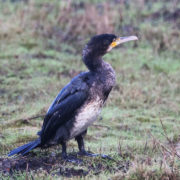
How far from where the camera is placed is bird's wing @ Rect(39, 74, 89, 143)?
4375mm

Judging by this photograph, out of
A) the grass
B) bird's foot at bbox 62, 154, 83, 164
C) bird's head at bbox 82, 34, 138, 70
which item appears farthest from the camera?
bird's head at bbox 82, 34, 138, 70

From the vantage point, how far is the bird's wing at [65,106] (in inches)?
172

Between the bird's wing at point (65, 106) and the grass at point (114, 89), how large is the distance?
0.32 metres

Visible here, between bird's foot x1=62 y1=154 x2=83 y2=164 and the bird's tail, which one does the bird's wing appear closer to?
the bird's tail

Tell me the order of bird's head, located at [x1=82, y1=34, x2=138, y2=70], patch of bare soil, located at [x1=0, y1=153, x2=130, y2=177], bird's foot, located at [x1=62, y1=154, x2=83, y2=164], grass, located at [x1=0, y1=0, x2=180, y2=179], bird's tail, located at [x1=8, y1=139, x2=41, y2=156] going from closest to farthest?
patch of bare soil, located at [x1=0, y1=153, x2=130, y2=177], grass, located at [x1=0, y1=0, x2=180, y2=179], bird's foot, located at [x1=62, y1=154, x2=83, y2=164], bird's tail, located at [x1=8, y1=139, x2=41, y2=156], bird's head, located at [x1=82, y1=34, x2=138, y2=70]

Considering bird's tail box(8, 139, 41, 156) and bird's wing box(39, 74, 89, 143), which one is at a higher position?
bird's wing box(39, 74, 89, 143)

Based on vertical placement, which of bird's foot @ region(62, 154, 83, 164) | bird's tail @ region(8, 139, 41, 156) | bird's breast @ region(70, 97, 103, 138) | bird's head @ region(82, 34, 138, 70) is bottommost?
bird's foot @ region(62, 154, 83, 164)

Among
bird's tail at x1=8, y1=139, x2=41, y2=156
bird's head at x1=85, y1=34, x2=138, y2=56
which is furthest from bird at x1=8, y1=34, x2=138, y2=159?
bird's head at x1=85, y1=34, x2=138, y2=56

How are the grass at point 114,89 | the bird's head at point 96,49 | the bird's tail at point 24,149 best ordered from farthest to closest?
the bird's head at point 96,49 → the bird's tail at point 24,149 → the grass at point 114,89

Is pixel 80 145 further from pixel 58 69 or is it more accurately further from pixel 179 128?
pixel 58 69

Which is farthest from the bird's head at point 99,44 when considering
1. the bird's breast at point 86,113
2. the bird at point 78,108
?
the bird's breast at point 86,113

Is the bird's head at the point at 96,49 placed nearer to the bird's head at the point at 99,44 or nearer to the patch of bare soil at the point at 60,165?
the bird's head at the point at 99,44

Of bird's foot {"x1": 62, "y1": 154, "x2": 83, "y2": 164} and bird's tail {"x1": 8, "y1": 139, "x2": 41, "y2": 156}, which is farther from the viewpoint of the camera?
bird's tail {"x1": 8, "y1": 139, "x2": 41, "y2": 156}

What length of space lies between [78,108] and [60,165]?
2.03 feet
